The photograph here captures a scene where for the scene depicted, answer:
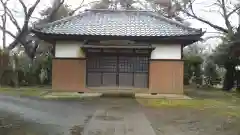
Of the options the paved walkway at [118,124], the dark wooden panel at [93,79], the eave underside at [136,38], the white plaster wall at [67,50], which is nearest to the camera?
the paved walkway at [118,124]

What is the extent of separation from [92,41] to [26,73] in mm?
12253

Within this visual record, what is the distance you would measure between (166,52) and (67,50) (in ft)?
17.7

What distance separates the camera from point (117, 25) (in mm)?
19391

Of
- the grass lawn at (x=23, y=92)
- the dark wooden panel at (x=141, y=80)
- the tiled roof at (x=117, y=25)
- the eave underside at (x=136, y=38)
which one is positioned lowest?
the grass lawn at (x=23, y=92)

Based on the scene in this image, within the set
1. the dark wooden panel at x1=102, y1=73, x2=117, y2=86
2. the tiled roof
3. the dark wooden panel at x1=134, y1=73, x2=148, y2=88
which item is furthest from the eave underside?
the dark wooden panel at x1=102, y1=73, x2=117, y2=86

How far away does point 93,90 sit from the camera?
1816 centimetres

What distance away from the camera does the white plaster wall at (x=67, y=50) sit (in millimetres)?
18141

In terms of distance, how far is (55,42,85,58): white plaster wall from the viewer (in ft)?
59.5

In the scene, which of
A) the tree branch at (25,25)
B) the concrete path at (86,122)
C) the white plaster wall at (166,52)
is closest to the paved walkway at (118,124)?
the concrete path at (86,122)

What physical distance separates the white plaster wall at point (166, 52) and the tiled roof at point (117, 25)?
76 centimetres

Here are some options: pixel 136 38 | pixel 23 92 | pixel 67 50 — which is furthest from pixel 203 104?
pixel 23 92

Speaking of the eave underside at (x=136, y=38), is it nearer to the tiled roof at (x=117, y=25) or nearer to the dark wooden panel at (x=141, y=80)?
the tiled roof at (x=117, y=25)

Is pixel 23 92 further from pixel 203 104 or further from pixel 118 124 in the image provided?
pixel 118 124

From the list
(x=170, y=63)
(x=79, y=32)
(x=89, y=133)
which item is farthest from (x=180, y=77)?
(x=89, y=133)
